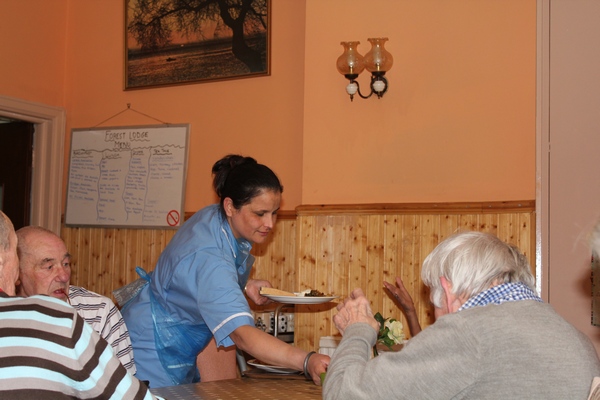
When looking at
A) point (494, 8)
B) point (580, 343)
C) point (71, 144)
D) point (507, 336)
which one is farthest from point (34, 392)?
point (71, 144)

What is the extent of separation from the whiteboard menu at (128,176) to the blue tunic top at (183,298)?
2349mm

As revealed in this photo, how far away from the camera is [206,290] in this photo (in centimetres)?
269

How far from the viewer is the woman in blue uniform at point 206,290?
8.71 ft

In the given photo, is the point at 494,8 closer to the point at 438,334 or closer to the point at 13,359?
the point at 438,334

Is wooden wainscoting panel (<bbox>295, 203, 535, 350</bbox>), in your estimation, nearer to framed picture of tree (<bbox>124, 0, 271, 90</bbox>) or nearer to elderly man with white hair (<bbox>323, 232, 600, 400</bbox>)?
framed picture of tree (<bbox>124, 0, 271, 90</bbox>)

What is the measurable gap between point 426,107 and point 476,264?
259 centimetres

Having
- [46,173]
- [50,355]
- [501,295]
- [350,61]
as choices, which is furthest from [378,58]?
[50,355]

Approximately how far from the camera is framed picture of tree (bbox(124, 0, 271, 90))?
5.22 m

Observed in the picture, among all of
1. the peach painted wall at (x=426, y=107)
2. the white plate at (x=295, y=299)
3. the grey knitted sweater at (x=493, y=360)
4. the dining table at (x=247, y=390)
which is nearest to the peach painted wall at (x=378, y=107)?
the peach painted wall at (x=426, y=107)

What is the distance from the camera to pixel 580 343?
170cm

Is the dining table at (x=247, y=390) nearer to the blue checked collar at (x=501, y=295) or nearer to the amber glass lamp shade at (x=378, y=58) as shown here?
the blue checked collar at (x=501, y=295)

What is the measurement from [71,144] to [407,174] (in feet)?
9.77

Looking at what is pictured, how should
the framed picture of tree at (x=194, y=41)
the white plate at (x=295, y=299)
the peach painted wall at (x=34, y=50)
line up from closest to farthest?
the white plate at (x=295, y=299)
the framed picture of tree at (x=194, y=41)
the peach painted wall at (x=34, y=50)

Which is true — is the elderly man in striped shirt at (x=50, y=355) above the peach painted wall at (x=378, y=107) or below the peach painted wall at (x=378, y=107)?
below
